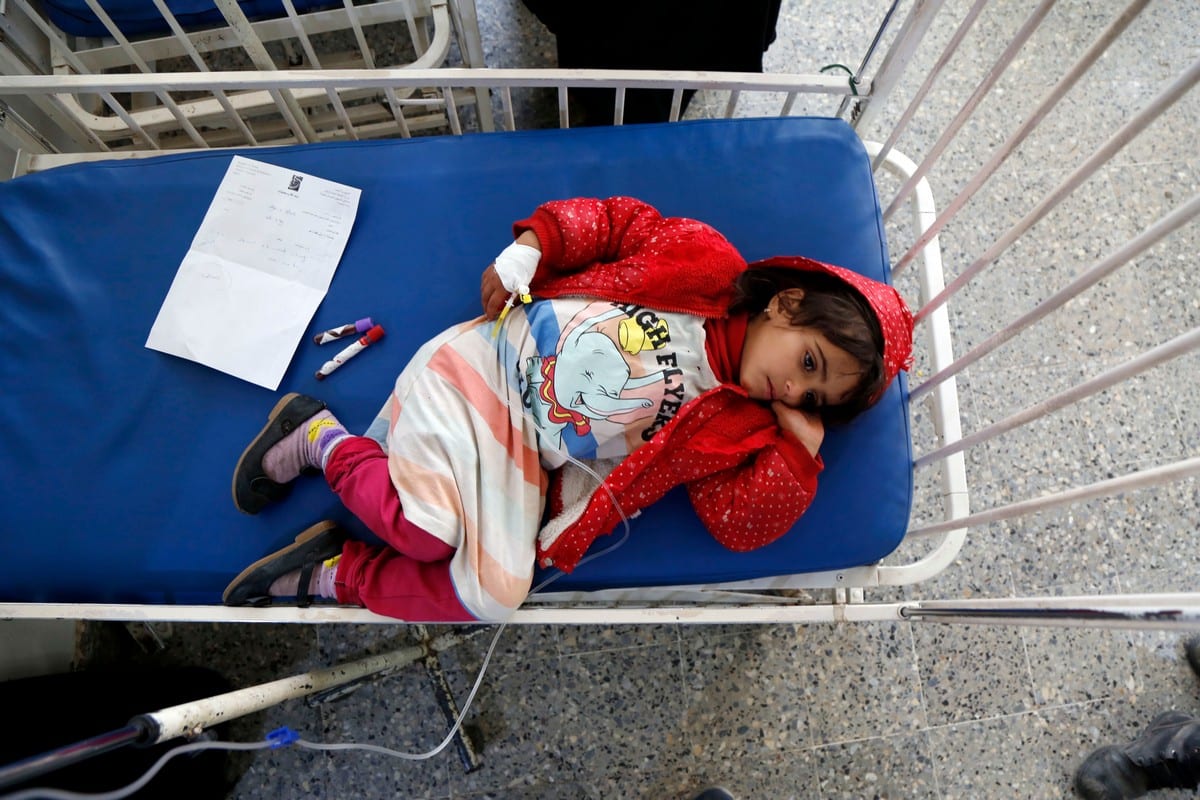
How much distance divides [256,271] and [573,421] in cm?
62

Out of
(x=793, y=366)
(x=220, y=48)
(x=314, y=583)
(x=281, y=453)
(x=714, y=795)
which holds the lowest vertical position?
(x=714, y=795)

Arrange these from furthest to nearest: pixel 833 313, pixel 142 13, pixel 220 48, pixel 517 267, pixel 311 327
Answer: pixel 220 48 → pixel 142 13 → pixel 311 327 → pixel 517 267 → pixel 833 313

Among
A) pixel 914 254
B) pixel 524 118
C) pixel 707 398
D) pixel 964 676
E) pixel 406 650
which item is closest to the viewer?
pixel 707 398

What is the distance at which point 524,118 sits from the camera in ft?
6.06

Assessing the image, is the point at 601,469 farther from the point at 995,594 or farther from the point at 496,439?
the point at 995,594

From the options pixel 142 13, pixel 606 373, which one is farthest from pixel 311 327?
pixel 142 13

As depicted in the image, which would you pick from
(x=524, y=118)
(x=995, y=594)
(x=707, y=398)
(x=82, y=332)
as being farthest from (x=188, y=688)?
(x=995, y=594)

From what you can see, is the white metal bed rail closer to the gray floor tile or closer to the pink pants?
the pink pants

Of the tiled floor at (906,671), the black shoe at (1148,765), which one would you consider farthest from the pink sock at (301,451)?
the black shoe at (1148,765)

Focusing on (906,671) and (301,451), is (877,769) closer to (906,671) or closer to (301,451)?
(906,671)

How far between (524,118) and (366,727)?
144cm

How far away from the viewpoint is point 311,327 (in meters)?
1.25

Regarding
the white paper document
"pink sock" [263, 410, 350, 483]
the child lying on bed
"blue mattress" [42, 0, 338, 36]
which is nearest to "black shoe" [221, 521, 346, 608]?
the child lying on bed

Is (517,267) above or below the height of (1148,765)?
above
